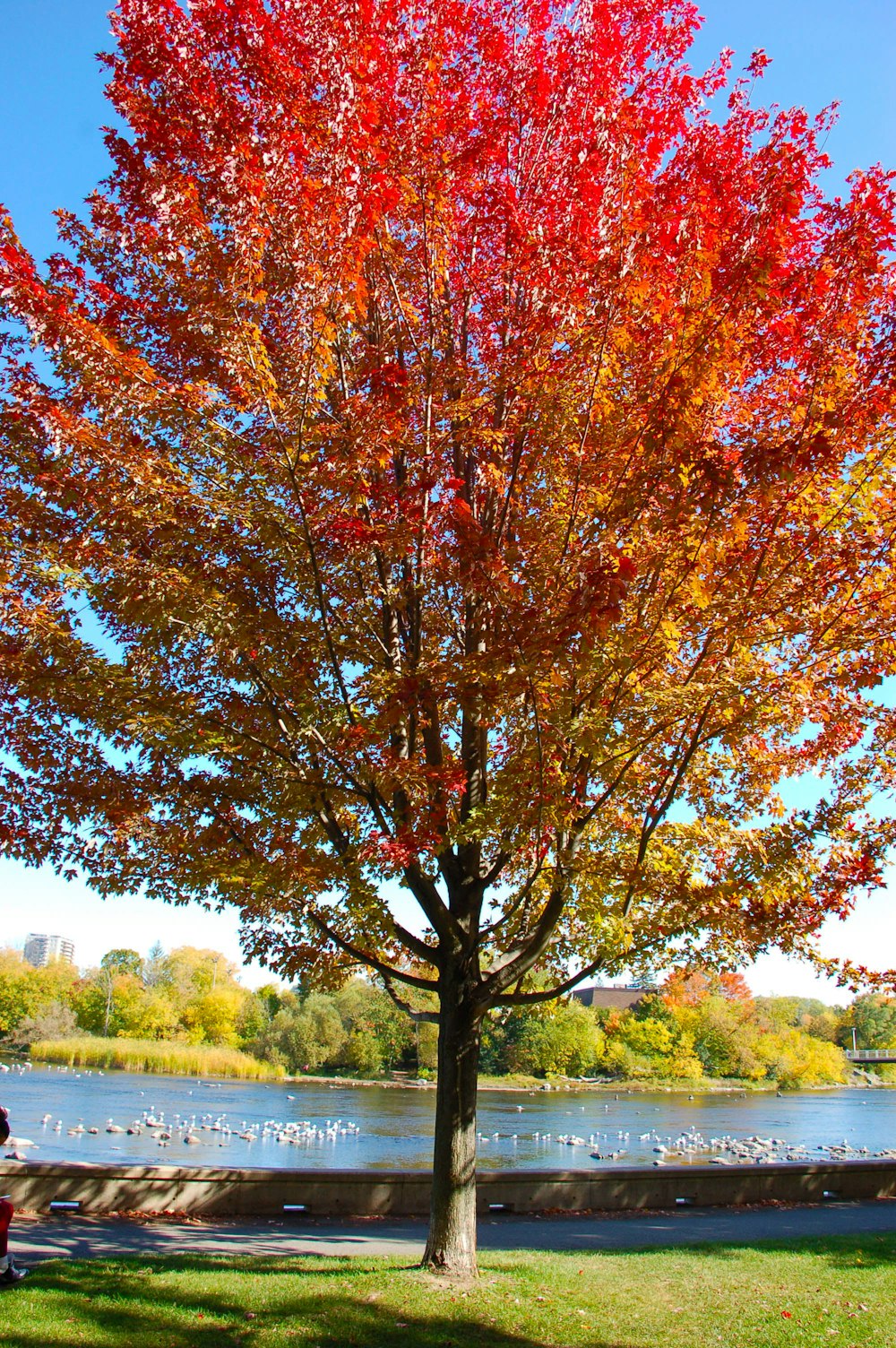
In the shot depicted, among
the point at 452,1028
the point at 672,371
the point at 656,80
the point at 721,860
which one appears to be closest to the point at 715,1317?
the point at 452,1028

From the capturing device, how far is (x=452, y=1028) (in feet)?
23.3

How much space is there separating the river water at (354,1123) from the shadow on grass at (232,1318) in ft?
37.0

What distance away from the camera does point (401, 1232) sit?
347 inches

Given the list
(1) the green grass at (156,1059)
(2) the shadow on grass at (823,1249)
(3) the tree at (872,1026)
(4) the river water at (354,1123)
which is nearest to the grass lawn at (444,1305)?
(2) the shadow on grass at (823,1249)

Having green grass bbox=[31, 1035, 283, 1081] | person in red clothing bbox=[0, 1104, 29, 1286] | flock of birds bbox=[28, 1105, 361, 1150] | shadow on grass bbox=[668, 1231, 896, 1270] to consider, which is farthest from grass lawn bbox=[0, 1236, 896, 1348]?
green grass bbox=[31, 1035, 283, 1081]

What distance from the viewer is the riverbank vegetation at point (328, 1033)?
55969 millimetres

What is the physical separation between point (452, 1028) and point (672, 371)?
17.1 ft

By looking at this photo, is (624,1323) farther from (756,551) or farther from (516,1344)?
(756,551)

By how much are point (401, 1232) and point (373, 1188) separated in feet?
3.18

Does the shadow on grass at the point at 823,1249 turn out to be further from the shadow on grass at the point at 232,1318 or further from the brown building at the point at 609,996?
the brown building at the point at 609,996

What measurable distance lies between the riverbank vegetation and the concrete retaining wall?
38969 mm

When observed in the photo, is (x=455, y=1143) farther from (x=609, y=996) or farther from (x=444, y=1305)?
(x=609, y=996)

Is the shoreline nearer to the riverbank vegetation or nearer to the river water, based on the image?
the riverbank vegetation

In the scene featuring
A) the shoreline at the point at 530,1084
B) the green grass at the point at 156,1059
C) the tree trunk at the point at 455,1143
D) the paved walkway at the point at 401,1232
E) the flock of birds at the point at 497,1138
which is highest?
the tree trunk at the point at 455,1143
